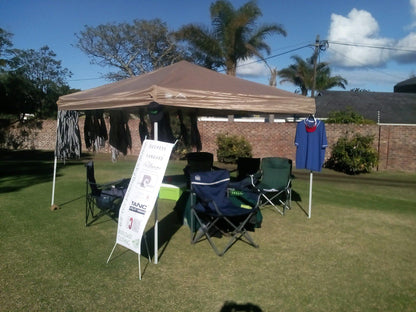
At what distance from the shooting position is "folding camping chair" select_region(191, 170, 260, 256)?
445 centimetres

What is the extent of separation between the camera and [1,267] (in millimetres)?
3820

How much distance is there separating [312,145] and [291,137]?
27.1 feet

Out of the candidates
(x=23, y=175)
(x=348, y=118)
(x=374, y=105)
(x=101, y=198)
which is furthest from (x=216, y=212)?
(x=374, y=105)

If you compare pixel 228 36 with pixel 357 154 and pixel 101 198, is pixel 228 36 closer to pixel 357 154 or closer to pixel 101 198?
pixel 357 154

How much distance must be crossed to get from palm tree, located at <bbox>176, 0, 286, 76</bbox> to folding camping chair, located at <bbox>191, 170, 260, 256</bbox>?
15.0 meters

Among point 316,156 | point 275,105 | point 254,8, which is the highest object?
point 254,8

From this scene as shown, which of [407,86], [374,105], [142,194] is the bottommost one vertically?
[142,194]

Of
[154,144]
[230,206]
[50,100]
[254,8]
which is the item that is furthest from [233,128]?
[50,100]

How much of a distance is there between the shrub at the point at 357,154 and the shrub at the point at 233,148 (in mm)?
3412

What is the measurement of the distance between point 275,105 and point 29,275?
12.7 ft

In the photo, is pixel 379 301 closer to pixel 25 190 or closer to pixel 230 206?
pixel 230 206

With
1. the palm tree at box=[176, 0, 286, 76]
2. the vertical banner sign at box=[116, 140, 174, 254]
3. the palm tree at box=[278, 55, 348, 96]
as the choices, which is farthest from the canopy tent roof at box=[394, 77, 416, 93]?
the vertical banner sign at box=[116, 140, 174, 254]

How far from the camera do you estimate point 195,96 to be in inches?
177

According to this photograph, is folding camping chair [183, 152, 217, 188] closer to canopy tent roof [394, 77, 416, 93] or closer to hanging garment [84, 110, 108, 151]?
hanging garment [84, 110, 108, 151]
